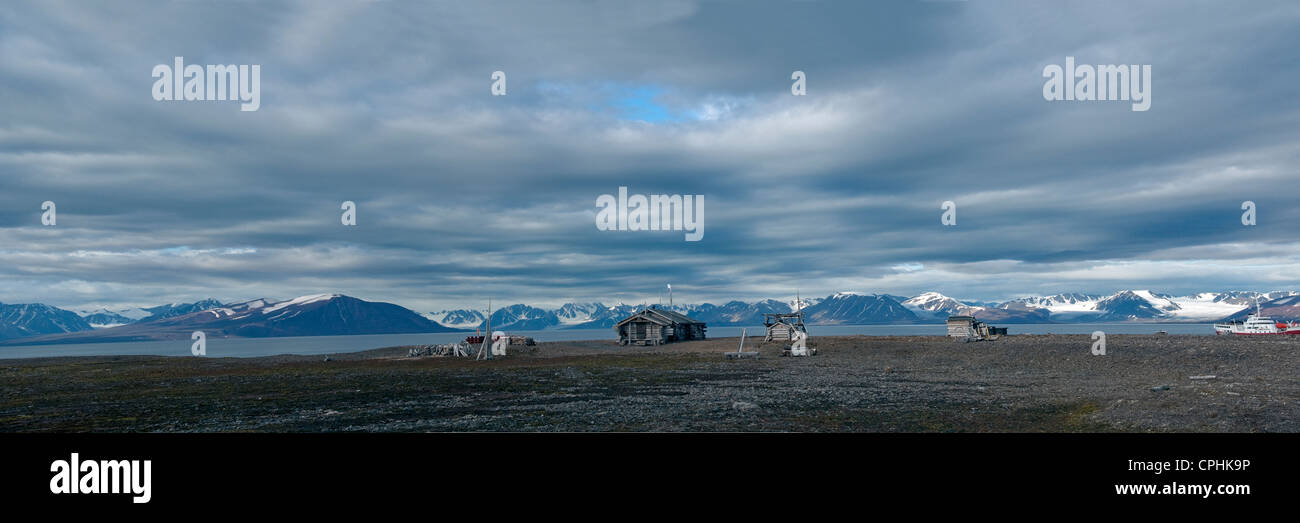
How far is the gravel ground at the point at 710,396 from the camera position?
23.9 metres

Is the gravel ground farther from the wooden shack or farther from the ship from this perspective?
the ship

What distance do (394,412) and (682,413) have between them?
12065 millimetres

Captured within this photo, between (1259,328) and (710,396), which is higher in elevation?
(710,396)

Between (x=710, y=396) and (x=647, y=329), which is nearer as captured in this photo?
(x=710, y=396)

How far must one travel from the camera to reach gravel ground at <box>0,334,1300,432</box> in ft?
78.5

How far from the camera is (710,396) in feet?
108

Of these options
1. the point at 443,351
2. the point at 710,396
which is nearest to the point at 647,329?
the point at 443,351

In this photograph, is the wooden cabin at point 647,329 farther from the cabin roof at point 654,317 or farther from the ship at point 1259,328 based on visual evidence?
the ship at point 1259,328

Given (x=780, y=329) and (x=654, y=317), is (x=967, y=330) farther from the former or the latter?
(x=654, y=317)

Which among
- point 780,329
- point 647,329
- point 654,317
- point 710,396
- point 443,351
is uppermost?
point 654,317

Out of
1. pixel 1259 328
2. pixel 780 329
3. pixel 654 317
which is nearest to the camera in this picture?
pixel 1259 328
